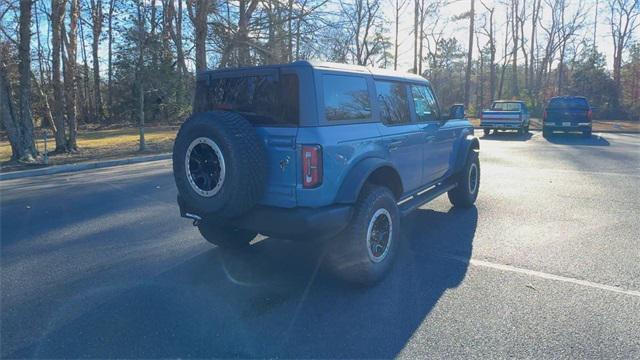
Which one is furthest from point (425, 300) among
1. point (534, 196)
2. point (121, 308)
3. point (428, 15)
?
point (428, 15)

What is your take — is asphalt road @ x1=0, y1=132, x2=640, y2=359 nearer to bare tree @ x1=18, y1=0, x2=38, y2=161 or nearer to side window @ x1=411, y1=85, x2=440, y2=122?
side window @ x1=411, y1=85, x2=440, y2=122

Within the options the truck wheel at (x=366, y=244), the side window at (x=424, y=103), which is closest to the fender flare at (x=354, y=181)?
the truck wheel at (x=366, y=244)

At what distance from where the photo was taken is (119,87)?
34.3m

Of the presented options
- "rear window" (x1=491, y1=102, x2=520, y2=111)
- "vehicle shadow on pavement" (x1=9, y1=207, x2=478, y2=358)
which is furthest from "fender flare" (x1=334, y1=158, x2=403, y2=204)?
"rear window" (x1=491, y1=102, x2=520, y2=111)

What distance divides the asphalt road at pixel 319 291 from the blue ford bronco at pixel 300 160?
A: 57cm

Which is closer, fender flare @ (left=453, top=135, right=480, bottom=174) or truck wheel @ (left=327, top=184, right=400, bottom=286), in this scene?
truck wheel @ (left=327, top=184, right=400, bottom=286)

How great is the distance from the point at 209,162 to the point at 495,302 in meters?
2.73

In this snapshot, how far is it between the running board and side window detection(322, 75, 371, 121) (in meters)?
1.18

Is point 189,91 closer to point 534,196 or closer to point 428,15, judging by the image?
point 534,196

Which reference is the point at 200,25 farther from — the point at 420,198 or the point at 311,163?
the point at 311,163

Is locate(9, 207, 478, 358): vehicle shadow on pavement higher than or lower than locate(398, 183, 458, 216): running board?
lower

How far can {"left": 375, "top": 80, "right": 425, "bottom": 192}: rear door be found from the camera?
447 centimetres

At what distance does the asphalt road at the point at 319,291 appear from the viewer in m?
3.00

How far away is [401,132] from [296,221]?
179 cm
